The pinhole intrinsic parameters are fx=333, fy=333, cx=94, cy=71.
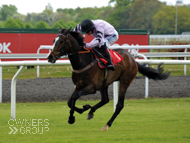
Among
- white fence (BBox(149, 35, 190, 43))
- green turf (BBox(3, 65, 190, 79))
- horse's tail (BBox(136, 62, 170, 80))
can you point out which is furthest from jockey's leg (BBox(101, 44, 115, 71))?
white fence (BBox(149, 35, 190, 43))

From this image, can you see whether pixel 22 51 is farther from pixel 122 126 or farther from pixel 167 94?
pixel 122 126

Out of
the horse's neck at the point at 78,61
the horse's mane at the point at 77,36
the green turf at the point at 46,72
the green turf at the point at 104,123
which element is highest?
the horse's mane at the point at 77,36

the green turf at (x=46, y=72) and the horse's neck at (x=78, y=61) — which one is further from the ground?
the horse's neck at (x=78, y=61)

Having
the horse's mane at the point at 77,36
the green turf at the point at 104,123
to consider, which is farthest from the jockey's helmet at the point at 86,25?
the green turf at the point at 104,123

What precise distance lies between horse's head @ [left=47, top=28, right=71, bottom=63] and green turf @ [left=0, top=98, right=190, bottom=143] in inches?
36.9

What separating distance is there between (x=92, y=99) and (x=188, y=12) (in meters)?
46.5

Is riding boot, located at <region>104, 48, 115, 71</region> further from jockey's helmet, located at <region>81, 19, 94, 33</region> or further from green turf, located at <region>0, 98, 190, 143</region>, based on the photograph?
green turf, located at <region>0, 98, 190, 143</region>

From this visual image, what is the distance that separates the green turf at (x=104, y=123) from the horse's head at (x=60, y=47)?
94 cm

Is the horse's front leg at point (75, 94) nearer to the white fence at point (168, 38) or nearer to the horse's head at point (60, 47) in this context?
the horse's head at point (60, 47)

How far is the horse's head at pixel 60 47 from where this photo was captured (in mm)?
4000

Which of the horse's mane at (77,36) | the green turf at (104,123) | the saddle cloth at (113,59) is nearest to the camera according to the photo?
the green turf at (104,123)

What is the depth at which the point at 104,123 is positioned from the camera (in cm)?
479

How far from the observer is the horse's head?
4.00 m

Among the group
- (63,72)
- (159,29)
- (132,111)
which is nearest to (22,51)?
(63,72)
